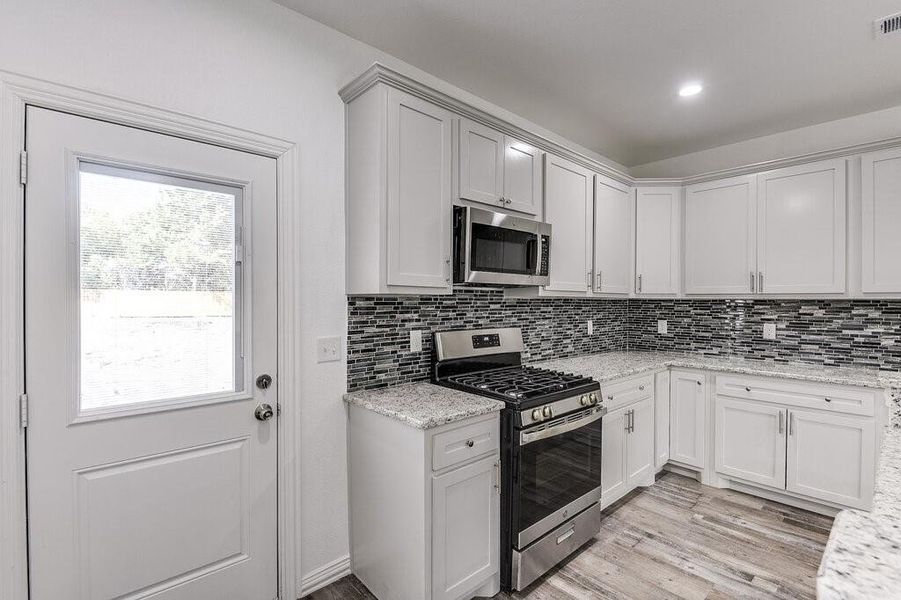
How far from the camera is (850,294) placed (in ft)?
9.66

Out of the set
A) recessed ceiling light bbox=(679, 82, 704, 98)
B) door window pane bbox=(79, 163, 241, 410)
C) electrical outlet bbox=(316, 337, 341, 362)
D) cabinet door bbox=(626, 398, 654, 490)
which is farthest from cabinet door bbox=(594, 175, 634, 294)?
door window pane bbox=(79, 163, 241, 410)

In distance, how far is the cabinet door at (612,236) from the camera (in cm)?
336

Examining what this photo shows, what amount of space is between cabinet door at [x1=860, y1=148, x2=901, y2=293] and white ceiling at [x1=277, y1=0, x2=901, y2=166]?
1.47 ft

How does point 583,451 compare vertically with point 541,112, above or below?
below

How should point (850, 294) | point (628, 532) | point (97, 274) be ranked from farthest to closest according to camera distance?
point (850, 294) → point (628, 532) → point (97, 274)

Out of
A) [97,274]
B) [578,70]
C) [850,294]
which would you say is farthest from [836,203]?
[97,274]

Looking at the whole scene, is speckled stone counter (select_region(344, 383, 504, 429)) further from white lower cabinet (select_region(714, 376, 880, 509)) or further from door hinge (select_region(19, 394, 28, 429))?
white lower cabinet (select_region(714, 376, 880, 509))

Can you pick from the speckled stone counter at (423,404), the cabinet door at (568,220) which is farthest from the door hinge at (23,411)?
the cabinet door at (568,220)

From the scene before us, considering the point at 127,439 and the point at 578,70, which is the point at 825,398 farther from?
the point at 127,439

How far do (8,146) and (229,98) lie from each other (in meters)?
0.75

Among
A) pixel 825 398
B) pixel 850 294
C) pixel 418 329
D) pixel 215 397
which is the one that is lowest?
pixel 825 398

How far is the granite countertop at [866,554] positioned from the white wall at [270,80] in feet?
6.18

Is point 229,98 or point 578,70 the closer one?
point 229,98

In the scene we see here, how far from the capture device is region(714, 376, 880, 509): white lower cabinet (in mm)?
2654
